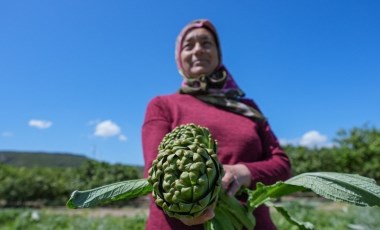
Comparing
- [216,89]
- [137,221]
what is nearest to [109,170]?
[137,221]

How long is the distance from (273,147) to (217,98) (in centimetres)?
38

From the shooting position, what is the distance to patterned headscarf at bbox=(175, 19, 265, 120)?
1.99m

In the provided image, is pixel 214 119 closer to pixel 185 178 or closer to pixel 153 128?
pixel 153 128

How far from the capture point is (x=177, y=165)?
994 millimetres

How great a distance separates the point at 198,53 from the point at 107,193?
113cm

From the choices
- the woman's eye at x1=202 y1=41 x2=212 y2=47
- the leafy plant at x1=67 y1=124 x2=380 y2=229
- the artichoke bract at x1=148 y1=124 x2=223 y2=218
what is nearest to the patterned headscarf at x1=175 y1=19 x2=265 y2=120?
the woman's eye at x1=202 y1=41 x2=212 y2=47

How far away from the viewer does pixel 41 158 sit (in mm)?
48688

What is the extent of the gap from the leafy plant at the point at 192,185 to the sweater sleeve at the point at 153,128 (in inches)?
16.5

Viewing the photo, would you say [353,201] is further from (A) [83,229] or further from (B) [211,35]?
(A) [83,229]

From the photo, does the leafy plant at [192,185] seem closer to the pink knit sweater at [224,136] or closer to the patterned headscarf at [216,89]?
the pink knit sweater at [224,136]

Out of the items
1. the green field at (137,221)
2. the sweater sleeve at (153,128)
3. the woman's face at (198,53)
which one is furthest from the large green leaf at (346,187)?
the green field at (137,221)

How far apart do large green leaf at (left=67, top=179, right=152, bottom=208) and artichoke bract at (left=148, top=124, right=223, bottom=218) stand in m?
0.11

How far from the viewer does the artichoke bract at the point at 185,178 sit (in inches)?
38.7

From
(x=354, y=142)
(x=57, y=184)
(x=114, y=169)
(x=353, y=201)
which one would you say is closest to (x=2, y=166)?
(x=57, y=184)
